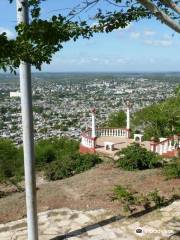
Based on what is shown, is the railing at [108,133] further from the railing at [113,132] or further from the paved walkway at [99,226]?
the paved walkway at [99,226]

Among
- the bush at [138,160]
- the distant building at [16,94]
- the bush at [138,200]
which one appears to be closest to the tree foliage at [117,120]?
the bush at [138,160]

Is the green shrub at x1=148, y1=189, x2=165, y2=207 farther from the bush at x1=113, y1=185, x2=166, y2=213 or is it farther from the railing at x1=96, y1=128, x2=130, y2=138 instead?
the railing at x1=96, y1=128, x2=130, y2=138

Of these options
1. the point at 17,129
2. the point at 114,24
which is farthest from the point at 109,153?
the point at 17,129

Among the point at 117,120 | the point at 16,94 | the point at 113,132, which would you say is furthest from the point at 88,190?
the point at 117,120

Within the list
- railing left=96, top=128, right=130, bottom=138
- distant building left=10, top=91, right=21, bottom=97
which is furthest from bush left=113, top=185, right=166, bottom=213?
railing left=96, top=128, right=130, bottom=138

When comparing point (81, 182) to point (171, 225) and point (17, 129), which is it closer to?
point (171, 225)
